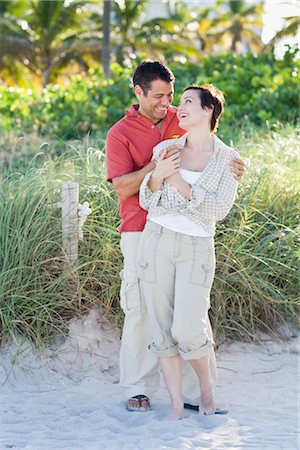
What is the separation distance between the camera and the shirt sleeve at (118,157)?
193 inches

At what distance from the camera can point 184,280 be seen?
4672 millimetres

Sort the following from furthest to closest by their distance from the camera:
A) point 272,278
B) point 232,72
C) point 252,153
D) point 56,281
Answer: point 232,72, point 252,153, point 272,278, point 56,281

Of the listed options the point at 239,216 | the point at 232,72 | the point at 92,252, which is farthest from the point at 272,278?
the point at 232,72

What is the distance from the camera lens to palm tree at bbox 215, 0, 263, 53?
4162 centimetres

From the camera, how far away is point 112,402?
17.5 feet

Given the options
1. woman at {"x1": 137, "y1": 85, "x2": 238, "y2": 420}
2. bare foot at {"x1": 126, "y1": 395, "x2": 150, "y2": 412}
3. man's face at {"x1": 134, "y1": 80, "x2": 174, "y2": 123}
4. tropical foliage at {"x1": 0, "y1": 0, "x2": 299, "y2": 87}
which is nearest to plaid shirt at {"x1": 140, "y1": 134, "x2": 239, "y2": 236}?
woman at {"x1": 137, "y1": 85, "x2": 238, "y2": 420}

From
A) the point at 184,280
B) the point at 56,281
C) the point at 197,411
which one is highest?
the point at 184,280

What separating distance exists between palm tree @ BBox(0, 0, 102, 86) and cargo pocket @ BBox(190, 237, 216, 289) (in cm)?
2769

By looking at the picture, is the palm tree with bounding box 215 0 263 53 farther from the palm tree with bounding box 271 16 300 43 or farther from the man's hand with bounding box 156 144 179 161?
the man's hand with bounding box 156 144 179 161

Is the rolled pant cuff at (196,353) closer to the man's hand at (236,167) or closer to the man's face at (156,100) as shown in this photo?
the man's hand at (236,167)

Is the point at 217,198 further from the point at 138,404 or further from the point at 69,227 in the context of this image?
the point at 69,227

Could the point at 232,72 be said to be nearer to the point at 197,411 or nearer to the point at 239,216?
the point at 239,216

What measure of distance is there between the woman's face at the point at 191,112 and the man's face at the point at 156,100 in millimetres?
159

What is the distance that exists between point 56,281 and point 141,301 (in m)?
0.99
